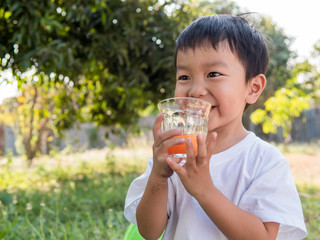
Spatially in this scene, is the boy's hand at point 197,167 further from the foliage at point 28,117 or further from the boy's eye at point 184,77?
the foliage at point 28,117

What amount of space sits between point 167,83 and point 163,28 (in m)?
0.63

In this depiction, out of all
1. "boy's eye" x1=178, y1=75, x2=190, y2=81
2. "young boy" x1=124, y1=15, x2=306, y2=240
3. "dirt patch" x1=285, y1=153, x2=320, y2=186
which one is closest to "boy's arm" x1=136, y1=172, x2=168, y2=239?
"young boy" x1=124, y1=15, x2=306, y2=240

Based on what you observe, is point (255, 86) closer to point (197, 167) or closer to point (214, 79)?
point (214, 79)

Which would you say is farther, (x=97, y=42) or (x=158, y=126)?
(x=97, y=42)

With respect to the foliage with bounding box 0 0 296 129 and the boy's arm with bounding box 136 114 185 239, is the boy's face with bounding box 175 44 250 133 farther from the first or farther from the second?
the foliage with bounding box 0 0 296 129

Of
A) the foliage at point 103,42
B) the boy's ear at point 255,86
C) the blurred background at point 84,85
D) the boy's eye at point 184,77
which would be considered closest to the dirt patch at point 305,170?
the blurred background at point 84,85

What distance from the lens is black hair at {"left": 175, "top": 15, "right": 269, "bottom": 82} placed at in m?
1.35

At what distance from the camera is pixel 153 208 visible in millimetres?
1335

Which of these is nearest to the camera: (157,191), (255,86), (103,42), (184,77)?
(157,191)

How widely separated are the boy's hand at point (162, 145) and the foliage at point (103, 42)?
2.23m

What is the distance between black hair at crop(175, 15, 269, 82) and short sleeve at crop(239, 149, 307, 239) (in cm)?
37

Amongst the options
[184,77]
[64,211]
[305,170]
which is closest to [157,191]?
[184,77]

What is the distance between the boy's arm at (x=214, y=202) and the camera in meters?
1.06

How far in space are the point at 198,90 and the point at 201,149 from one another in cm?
34
